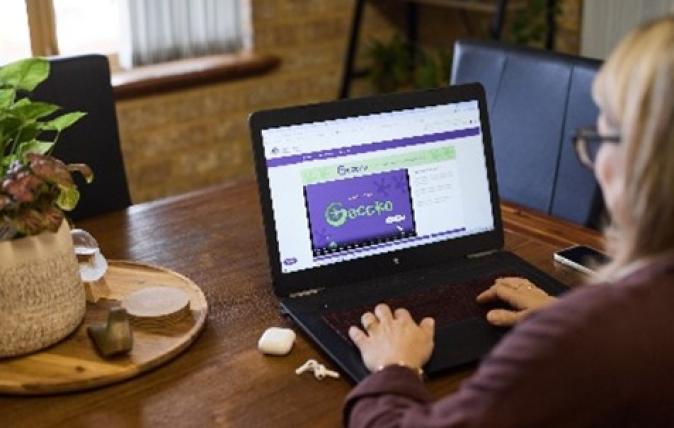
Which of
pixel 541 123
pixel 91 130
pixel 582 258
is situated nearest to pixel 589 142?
pixel 582 258

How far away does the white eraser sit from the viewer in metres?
1.28

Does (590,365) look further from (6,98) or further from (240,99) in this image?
(240,99)

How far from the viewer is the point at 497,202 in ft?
5.11

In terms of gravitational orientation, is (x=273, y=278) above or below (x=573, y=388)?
below

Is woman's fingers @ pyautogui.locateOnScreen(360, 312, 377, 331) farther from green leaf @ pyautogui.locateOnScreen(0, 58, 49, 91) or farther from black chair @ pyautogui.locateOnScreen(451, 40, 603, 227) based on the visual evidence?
black chair @ pyautogui.locateOnScreen(451, 40, 603, 227)

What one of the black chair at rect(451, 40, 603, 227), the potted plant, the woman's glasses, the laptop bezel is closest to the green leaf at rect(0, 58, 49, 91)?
the potted plant

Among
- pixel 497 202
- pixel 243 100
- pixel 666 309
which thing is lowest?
pixel 243 100

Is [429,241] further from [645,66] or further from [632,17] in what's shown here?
[632,17]

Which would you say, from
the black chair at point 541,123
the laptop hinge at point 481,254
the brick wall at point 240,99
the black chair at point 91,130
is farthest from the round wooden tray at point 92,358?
the brick wall at point 240,99

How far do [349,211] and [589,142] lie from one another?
0.54 m

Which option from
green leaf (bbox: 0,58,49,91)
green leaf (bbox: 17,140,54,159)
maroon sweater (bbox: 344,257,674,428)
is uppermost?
green leaf (bbox: 0,58,49,91)

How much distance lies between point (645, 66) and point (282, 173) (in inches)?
26.1

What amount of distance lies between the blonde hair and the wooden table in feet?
1.33

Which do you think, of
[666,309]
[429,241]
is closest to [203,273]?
[429,241]
